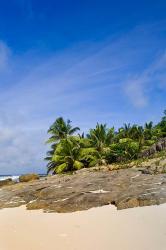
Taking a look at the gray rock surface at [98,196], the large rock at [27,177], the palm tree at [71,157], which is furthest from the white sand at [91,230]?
the large rock at [27,177]

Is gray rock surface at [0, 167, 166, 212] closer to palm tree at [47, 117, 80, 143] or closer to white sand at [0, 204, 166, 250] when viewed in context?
white sand at [0, 204, 166, 250]

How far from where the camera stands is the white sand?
9008 mm

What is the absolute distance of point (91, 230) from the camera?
10.7 meters

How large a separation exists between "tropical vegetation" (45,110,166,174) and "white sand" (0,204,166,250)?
2425cm

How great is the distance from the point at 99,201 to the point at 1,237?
573 centimetres

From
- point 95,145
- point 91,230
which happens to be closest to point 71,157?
point 95,145

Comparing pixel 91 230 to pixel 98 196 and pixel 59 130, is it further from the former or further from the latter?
pixel 59 130

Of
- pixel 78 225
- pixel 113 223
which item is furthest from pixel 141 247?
pixel 78 225

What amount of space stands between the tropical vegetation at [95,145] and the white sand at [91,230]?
955 inches

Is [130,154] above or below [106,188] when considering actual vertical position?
above

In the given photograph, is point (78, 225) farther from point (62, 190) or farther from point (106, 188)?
point (62, 190)

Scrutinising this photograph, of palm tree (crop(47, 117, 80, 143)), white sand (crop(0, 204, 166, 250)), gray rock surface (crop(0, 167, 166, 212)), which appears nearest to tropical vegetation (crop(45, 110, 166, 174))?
palm tree (crop(47, 117, 80, 143))

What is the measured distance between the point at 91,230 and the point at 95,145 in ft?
105

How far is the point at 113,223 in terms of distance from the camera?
1127cm
